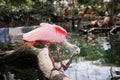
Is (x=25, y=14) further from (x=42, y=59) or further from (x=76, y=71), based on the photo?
(x=42, y=59)

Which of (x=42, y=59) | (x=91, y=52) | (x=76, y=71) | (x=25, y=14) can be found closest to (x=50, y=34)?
(x=42, y=59)

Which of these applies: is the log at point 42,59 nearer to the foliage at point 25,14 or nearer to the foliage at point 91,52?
the foliage at point 91,52

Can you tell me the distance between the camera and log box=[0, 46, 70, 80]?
15.0 feet

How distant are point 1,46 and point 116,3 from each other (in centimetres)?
903

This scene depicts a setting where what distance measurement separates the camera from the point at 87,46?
10.1m

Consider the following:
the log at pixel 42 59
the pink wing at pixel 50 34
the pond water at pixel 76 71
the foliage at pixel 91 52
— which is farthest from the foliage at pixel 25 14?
the pink wing at pixel 50 34

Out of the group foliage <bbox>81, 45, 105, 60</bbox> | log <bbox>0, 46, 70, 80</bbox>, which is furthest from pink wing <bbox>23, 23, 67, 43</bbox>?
foliage <bbox>81, 45, 105, 60</bbox>

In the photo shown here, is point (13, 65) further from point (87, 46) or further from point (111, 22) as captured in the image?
point (111, 22)

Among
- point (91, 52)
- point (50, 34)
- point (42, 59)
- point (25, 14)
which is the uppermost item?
point (50, 34)

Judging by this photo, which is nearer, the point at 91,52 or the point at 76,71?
the point at 76,71

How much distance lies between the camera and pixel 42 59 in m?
5.61

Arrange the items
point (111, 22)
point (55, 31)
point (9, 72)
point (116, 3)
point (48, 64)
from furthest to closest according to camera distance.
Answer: point (116, 3)
point (111, 22)
point (9, 72)
point (48, 64)
point (55, 31)

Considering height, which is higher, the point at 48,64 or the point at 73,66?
the point at 48,64

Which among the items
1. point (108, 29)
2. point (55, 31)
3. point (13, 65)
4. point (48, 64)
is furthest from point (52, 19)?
point (55, 31)
